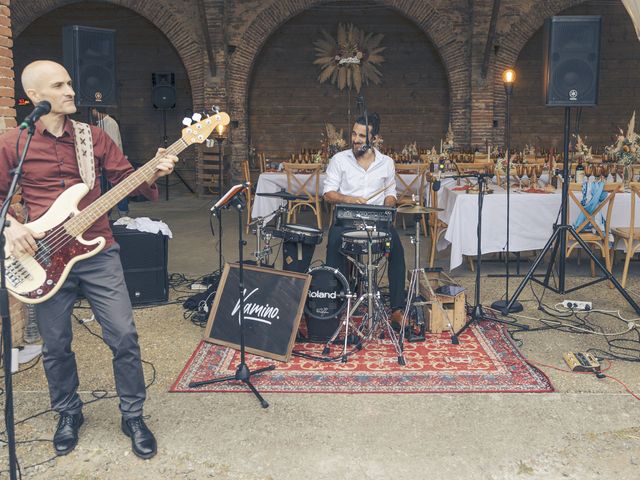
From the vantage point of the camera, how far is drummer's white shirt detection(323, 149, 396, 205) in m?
5.14

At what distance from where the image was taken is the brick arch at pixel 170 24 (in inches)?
482

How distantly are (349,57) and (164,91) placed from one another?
3.51 m

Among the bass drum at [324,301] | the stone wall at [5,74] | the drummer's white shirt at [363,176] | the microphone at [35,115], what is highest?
the stone wall at [5,74]

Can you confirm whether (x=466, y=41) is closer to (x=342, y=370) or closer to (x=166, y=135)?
(x=166, y=135)

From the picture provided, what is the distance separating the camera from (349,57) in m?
13.0

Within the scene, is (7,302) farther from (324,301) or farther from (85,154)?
(324,301)

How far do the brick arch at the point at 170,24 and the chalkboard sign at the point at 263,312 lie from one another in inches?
336

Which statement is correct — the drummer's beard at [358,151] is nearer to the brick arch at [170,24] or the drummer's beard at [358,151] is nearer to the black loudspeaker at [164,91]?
the brick arch at [170,24]

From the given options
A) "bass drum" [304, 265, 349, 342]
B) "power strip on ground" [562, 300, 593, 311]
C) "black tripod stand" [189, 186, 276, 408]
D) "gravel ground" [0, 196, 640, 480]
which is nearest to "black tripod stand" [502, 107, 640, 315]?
"power strip on ground" [562, 300, 593, 311]

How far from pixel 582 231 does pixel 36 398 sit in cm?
457

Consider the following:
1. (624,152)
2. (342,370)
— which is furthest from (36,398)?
(624,152)

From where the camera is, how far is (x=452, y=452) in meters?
3.03

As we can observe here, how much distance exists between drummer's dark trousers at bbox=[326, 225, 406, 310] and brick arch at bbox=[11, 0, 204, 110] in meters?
8.23

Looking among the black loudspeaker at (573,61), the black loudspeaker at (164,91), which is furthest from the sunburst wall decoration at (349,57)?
the black loudspeaker at (573,61)
